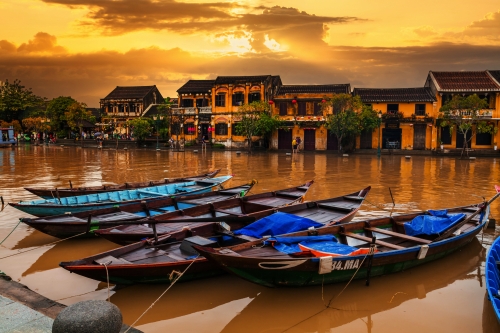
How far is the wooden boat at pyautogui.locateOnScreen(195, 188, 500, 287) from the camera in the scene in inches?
234

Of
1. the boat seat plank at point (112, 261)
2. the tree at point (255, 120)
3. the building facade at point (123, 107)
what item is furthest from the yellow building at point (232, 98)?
the boat seat plank at point (112, 261)

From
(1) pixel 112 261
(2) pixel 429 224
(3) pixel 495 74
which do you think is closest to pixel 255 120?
(3) pixel 495 74

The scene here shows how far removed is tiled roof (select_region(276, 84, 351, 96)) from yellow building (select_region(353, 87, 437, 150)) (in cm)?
201

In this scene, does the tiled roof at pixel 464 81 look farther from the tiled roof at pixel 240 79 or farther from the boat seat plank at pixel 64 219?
the boat seat plank at pixel 64 219

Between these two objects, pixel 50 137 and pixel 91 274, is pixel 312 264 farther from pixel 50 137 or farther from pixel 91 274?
pixel 50 137

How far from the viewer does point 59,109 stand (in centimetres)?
5166

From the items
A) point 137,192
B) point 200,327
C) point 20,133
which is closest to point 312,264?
point 200,327

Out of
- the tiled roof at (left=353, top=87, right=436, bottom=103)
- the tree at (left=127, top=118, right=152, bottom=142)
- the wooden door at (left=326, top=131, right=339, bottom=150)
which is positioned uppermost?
the tiled roof at (left=353, top=87, right=436, bottom=103)

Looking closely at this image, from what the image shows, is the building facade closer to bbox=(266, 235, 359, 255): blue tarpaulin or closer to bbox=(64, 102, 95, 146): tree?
bbox=(64, 102, 95, 146): tree

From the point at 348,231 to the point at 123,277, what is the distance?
4.28 m

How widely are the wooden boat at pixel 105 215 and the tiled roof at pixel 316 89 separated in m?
28.4

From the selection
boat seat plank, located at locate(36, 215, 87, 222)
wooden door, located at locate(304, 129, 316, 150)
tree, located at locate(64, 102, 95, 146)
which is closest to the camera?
boat seat plank, located at locate(36, 215, 87, 222)

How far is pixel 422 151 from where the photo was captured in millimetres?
35875

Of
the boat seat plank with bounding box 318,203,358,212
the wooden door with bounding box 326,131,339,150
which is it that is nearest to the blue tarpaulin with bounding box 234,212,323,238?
the boat seat plank with bounding box 318,203,358,212
